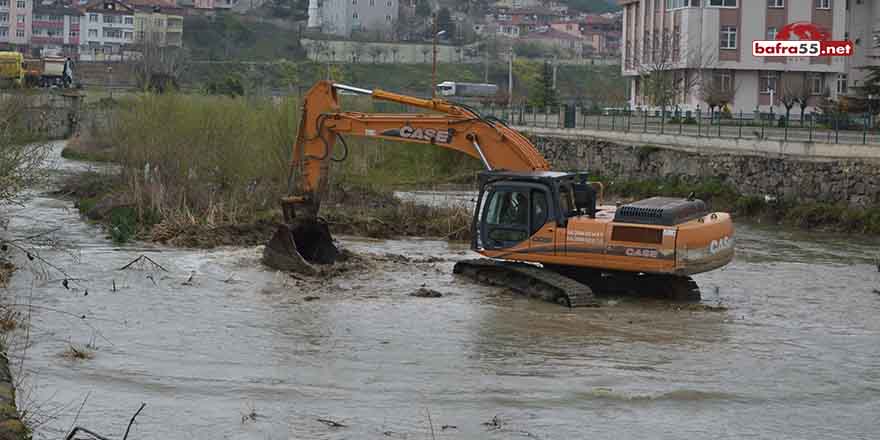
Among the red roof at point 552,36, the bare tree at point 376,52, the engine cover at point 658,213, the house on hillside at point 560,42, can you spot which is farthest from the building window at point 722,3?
the red roof at point 552,36

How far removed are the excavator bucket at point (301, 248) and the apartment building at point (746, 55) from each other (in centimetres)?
4861

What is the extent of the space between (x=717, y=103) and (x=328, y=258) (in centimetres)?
4526

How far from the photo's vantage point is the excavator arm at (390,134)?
23312 millimetres

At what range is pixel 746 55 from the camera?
71.8 metres

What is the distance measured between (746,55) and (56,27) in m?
107

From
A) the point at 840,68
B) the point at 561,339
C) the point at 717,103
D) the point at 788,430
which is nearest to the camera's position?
the point at 788,430

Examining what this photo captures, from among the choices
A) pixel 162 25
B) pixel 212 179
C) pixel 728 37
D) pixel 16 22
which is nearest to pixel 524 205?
pixel 212 179

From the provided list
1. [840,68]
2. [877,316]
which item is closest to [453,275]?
[877,316]

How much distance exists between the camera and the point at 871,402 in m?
15.3

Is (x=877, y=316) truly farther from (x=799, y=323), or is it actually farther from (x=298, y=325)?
(x=298, y=325)

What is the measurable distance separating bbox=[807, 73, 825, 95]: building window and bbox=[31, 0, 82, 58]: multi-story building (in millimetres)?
104802

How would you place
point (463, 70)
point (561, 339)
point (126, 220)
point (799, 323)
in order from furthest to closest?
point (463, 70) → point (126, 220) → point (799, 323) → point (561, 339)

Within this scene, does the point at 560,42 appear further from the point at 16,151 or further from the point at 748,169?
the point at 16,151

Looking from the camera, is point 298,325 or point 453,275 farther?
point 453,275
